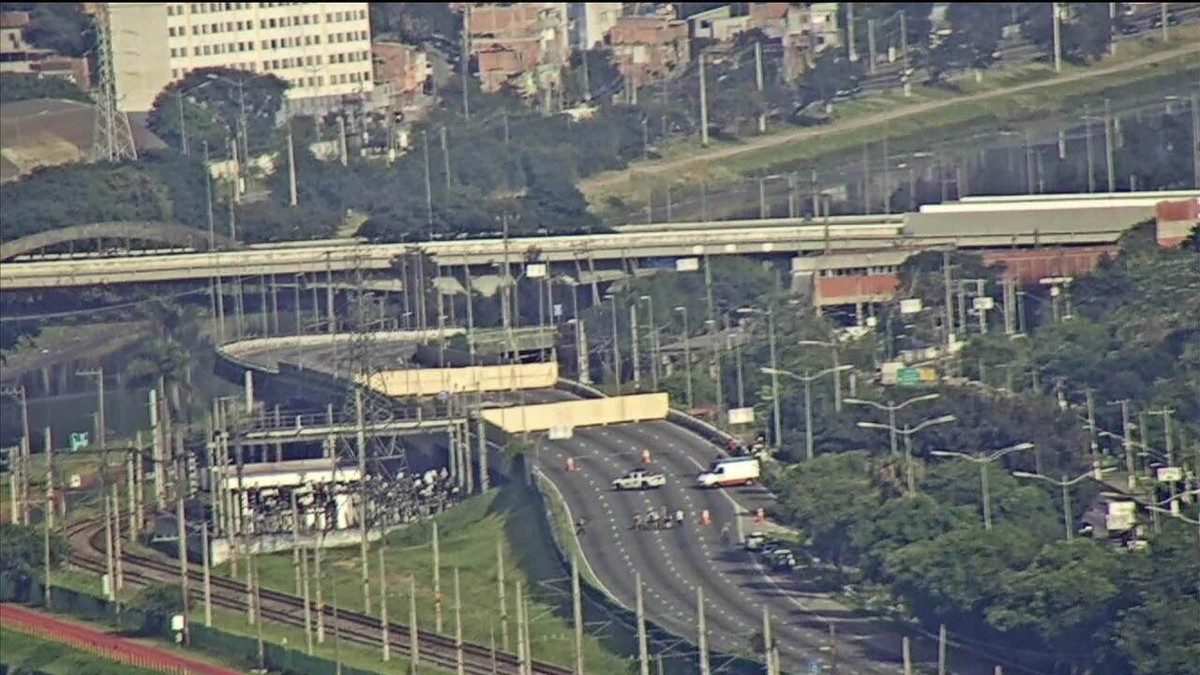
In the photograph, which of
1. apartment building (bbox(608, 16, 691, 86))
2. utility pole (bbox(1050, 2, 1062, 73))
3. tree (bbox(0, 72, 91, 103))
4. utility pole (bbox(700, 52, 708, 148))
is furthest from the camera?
apartment building (bbox(608, 16, 691, 86))

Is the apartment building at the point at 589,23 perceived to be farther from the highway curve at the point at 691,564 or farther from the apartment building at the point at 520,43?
the highway curve at the point at 691,564

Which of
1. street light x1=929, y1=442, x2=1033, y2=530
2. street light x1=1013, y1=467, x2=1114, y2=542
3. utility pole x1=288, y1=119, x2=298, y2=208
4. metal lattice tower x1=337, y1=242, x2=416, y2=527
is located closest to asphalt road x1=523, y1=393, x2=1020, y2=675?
metal lattice tower x1=337, y1=242, x2=416, y2=527

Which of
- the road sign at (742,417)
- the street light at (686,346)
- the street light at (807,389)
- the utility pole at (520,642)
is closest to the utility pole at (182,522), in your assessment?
the utility pole at (520,642)

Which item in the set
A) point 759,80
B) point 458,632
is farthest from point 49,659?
point 759,80

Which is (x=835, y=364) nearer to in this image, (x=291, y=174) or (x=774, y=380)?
(x=774, y=380)

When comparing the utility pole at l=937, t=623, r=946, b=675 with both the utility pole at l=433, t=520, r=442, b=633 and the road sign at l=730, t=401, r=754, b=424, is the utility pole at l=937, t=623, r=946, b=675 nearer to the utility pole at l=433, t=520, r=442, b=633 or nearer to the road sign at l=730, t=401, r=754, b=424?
the utility pole at l=433, t=520, r=442, b=633

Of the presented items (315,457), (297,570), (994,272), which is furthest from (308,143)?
(297,570)
